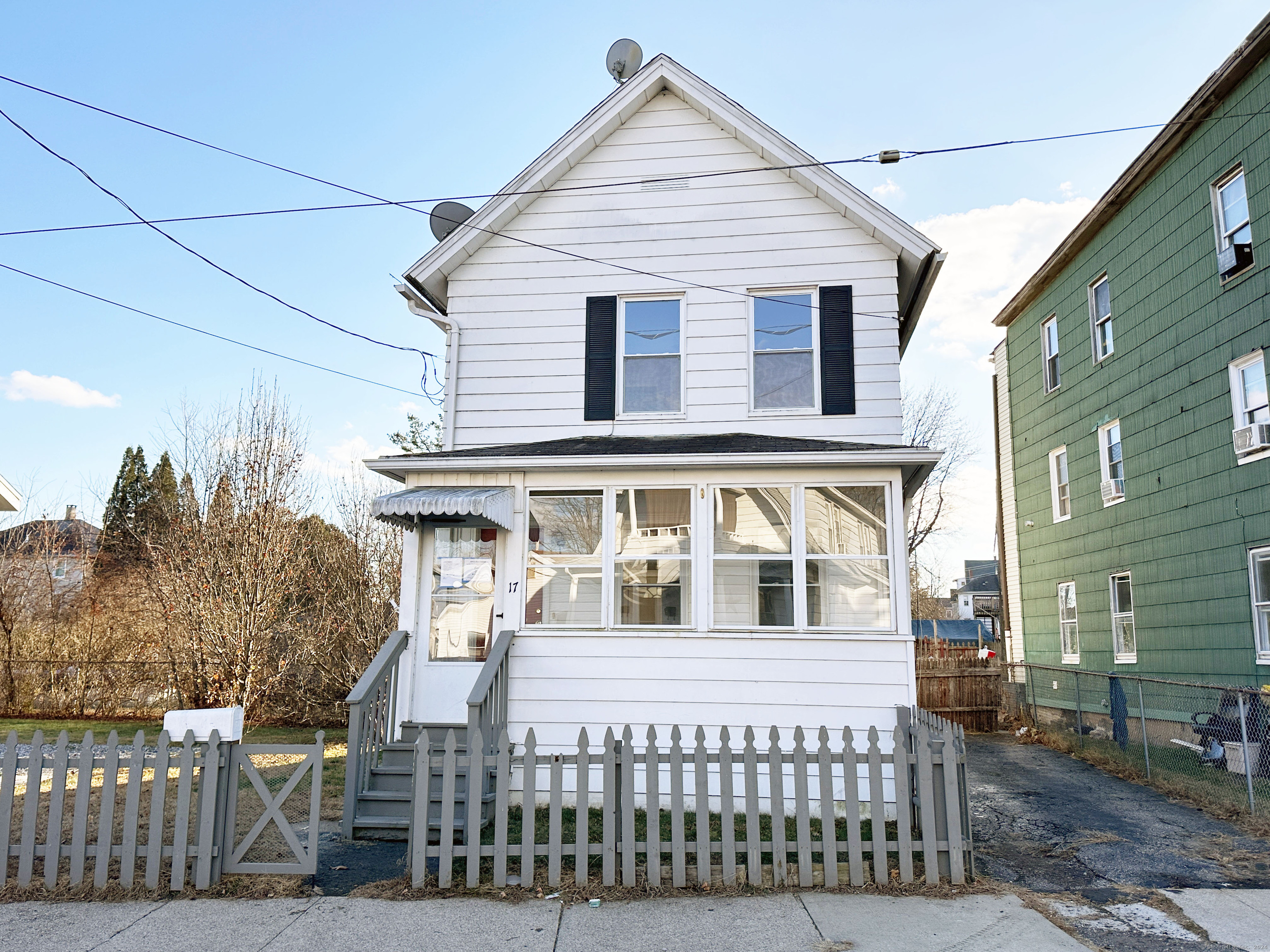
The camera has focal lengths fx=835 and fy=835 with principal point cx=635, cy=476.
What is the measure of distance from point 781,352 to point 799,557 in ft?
8.33

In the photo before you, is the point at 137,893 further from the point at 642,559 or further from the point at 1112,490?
the point at 1112,490

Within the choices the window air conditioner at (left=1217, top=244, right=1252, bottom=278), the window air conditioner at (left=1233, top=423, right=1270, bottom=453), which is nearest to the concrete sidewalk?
the window air conditioner at (left=1233, top=423, right=1270, bottom=453)

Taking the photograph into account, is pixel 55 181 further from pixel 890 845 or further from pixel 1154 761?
pixel 1154 761

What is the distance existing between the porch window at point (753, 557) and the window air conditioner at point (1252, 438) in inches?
272

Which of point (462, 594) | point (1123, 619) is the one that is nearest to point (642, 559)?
point (462, 594)

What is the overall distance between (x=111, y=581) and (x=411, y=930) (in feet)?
59.1

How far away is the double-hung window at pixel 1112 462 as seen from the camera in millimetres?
14578

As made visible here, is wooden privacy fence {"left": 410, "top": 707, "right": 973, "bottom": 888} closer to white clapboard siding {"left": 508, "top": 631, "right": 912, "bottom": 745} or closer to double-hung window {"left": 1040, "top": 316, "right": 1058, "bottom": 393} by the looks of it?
white clapboard siding {"left": 508, "top": 631, "right": 912, "bottom": 745}

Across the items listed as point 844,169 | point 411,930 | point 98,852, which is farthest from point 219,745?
point 844,169

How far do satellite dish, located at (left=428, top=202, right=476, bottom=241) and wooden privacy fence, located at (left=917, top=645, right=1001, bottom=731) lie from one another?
37.8 feet

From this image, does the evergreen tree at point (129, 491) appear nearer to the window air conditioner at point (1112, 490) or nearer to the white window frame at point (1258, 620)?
the window air conditioner at point (1112, 490)

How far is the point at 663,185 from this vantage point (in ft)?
33.7

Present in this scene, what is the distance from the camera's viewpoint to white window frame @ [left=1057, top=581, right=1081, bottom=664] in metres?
16.1

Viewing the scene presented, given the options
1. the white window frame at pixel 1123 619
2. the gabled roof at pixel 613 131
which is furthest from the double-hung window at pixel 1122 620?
the gabled roof at pixel 613 131
